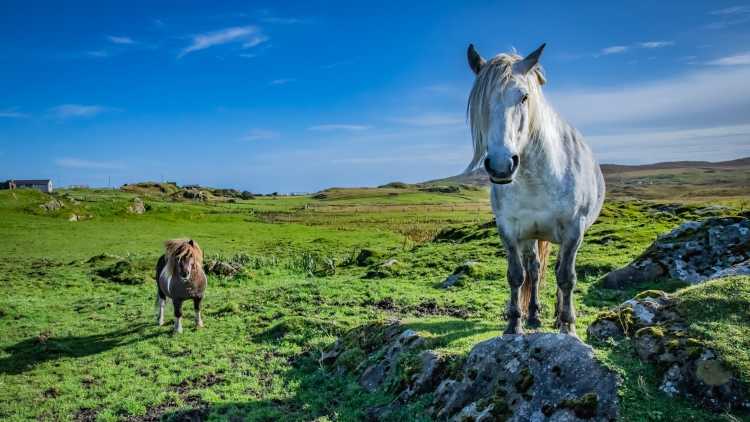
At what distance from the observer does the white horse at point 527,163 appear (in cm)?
501

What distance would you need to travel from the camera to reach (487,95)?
5164 mm

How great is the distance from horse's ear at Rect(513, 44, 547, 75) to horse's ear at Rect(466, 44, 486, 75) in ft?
1.49

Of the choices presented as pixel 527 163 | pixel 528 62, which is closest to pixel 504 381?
pixel 527 163

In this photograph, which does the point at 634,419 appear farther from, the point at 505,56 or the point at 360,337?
the point at 360,337

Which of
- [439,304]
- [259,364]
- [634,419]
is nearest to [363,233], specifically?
[439,304]

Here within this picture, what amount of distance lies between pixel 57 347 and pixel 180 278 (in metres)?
3.39

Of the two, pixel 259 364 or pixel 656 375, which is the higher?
pixel 656 375

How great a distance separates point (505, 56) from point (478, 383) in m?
3.94

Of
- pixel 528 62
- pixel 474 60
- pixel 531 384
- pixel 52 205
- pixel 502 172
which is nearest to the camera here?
pixel 502 172

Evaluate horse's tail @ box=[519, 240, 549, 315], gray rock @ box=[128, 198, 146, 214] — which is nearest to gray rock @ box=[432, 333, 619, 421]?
horse's tail @ box=[519, 240, 549, 315]

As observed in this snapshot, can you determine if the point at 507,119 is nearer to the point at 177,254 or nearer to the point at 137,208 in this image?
the point at 177,254

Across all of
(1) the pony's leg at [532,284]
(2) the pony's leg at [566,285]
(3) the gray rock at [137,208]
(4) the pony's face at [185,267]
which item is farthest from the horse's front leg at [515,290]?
(3) the gray rock at [137,208]

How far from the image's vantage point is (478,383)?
5770mm

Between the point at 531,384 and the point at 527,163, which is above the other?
the point at 527,163
